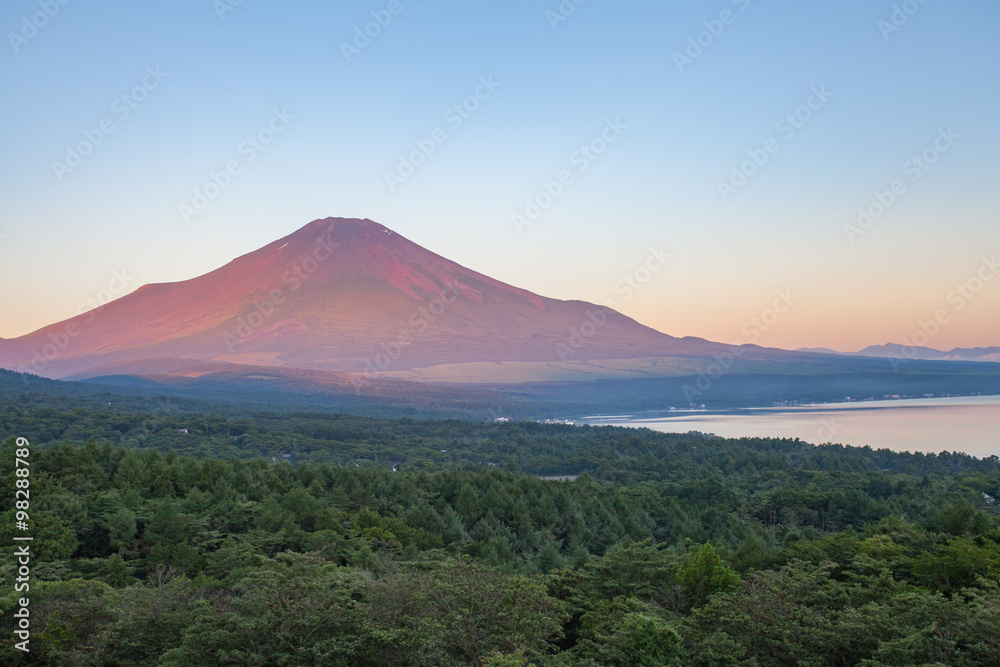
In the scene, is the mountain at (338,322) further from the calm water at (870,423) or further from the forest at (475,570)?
the forest at (475,570)

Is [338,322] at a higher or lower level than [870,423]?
higher

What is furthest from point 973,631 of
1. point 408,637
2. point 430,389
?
point 430,389

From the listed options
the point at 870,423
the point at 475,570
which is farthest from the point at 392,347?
the point at 475,570

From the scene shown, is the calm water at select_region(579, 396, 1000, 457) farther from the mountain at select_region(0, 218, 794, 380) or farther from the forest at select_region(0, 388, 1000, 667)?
the mountain at select_region(0, 218, 794, 380)

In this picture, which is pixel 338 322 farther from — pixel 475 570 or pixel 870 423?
pixel 475 570

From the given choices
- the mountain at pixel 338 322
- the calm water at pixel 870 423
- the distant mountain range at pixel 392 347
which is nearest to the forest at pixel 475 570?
the calm water at pixel 870 423
